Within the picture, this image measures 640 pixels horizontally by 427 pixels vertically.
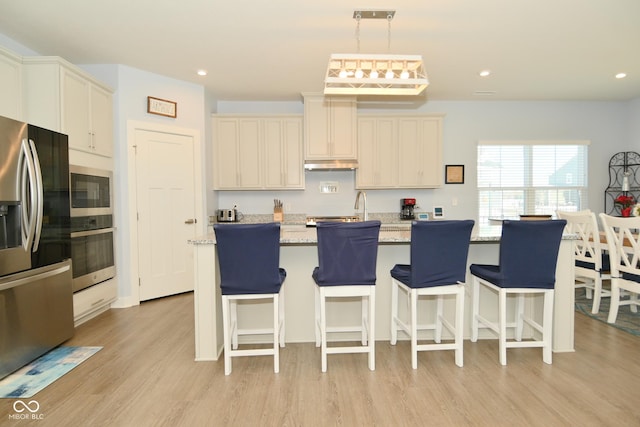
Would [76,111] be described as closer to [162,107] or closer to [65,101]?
[65,101]

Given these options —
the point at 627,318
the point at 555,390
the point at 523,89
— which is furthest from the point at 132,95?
the point at 627,318

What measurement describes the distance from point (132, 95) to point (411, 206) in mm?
3875

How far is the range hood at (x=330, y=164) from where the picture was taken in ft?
15.7

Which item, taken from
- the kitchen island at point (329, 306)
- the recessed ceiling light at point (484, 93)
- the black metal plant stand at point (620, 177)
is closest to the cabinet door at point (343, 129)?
the recessed ceiling light at point (484, 93)

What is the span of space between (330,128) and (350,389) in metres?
3.51

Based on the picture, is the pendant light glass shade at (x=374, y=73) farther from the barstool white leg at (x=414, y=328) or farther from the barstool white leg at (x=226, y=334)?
the barstool white leg at (x=226, y=334)

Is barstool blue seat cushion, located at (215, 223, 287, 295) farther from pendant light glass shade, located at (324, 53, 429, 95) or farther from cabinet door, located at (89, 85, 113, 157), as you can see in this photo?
cabinet door, located at (89, 85, 113, 157)

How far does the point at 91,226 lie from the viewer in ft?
11.1

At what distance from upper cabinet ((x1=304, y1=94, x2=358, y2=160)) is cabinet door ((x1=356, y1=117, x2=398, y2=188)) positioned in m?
0.17

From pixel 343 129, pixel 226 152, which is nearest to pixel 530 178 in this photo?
pixel 343 129

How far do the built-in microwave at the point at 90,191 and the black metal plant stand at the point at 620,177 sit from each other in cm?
687

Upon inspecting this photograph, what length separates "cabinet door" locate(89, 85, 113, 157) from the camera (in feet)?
11.4

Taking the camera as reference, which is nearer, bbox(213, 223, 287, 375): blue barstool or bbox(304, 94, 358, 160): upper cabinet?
bbox(213, 223, 287, 375): blue barstool

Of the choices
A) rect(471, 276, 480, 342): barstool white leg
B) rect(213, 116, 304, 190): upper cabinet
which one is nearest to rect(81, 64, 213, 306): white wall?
rect(213, 116, 304, 190): upper cabinet
